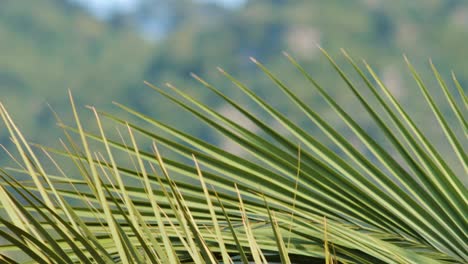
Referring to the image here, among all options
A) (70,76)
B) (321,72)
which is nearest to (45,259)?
(321,72)

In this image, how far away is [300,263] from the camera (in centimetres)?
160

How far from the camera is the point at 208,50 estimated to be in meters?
84.3

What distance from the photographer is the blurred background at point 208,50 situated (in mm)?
74750

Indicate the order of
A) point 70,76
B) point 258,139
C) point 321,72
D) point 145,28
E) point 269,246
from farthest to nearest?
point 145,28 → point 70,76 → point 321,72 → point 258,139 → point 269,246

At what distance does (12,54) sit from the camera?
85250 millimetres

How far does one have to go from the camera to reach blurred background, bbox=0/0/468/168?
245 ft

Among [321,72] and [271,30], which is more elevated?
[271,30]

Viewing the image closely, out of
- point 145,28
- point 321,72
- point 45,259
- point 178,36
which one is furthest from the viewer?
point 145,28

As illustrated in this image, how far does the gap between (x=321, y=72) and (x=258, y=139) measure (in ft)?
245

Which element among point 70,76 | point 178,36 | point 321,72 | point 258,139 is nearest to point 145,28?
point 178,36

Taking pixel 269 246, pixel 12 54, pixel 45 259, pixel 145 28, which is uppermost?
pixel 145 28

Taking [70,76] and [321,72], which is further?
[70,76]

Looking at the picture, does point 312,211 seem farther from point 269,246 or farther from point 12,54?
point 12,54

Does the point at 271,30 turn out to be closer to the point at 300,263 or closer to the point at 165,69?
the point at 165,69
